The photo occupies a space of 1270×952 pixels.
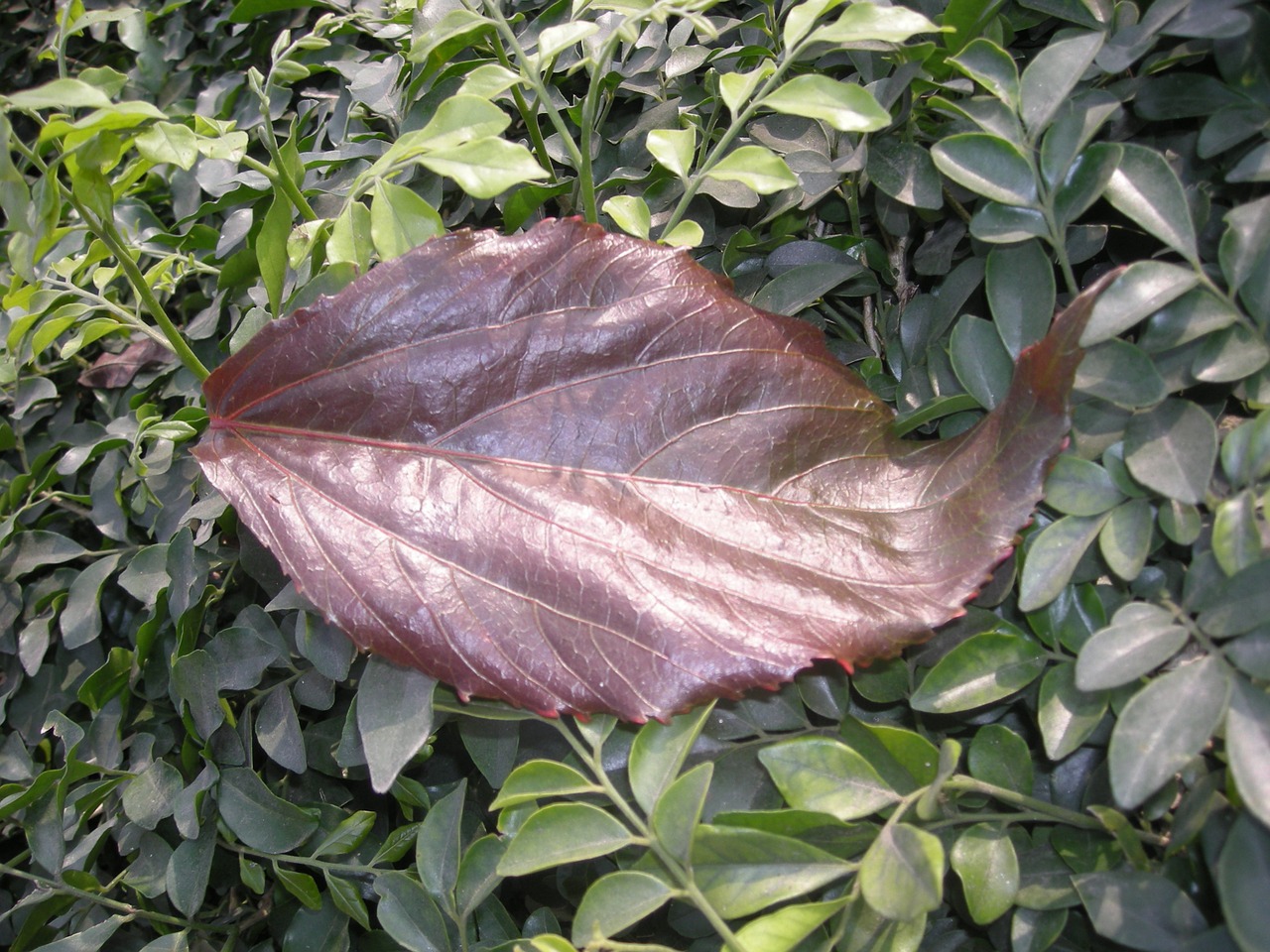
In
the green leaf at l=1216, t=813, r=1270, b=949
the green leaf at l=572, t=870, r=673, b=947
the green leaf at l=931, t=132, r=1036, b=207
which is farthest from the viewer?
the green leaf at l=931, t=132, r=1036, b=207

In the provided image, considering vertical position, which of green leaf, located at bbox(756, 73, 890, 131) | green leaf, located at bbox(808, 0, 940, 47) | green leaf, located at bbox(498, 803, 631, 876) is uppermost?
green leaf, located at bbox(808, 0, 940, 47)

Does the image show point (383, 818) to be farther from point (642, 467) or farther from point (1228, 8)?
point (1228, 8)

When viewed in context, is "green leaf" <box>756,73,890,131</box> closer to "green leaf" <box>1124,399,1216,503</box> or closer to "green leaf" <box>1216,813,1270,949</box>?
"green leaf" <box>1124,399,1216,503</box>

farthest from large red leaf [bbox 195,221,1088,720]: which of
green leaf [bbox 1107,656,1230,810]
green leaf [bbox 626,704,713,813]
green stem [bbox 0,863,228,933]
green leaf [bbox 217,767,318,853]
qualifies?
green stem [bbox 0,863,228,933]

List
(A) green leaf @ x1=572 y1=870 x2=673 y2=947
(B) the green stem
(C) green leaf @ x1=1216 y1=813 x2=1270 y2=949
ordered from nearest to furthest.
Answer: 1. (C) green leaf @ x1=1216 y1=813 x2=1270 y2=949
2. (A) green leaf @ x1=572 y1=870 x2=673 y2=947
3. (B) the green stem

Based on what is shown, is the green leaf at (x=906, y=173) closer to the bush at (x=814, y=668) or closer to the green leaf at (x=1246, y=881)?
the bush at (x=814, y=668)

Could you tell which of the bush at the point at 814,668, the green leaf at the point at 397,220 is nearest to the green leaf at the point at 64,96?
the bush at the point at 814,668

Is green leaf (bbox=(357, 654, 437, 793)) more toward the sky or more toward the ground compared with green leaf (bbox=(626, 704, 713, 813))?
more toward the ground
